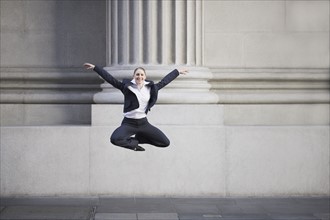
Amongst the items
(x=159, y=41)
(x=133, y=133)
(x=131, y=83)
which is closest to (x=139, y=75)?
(x=131, y=83)

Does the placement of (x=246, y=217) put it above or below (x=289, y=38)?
below

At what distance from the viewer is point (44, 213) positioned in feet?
42.8

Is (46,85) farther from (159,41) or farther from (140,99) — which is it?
(140,99)

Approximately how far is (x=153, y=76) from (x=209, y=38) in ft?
5.91

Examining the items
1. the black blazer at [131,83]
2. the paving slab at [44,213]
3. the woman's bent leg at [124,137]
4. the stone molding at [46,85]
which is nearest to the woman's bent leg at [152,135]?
the woman's bent leg at [124,137]

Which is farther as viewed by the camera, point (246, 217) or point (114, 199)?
point (114, 199)

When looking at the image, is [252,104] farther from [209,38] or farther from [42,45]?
[42,45]

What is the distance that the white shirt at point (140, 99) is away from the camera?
36.1ft

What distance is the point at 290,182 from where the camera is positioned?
50.1 feet

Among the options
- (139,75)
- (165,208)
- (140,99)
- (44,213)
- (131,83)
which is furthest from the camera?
(165,208)

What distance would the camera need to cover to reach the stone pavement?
1273cm

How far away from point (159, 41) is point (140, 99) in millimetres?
4606

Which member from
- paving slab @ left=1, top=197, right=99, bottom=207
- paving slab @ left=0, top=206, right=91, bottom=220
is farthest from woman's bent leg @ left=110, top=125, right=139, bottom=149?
paving slab @ left=1, top=197, right=99, bottom=207

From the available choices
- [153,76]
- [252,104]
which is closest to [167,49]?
[153,76]
